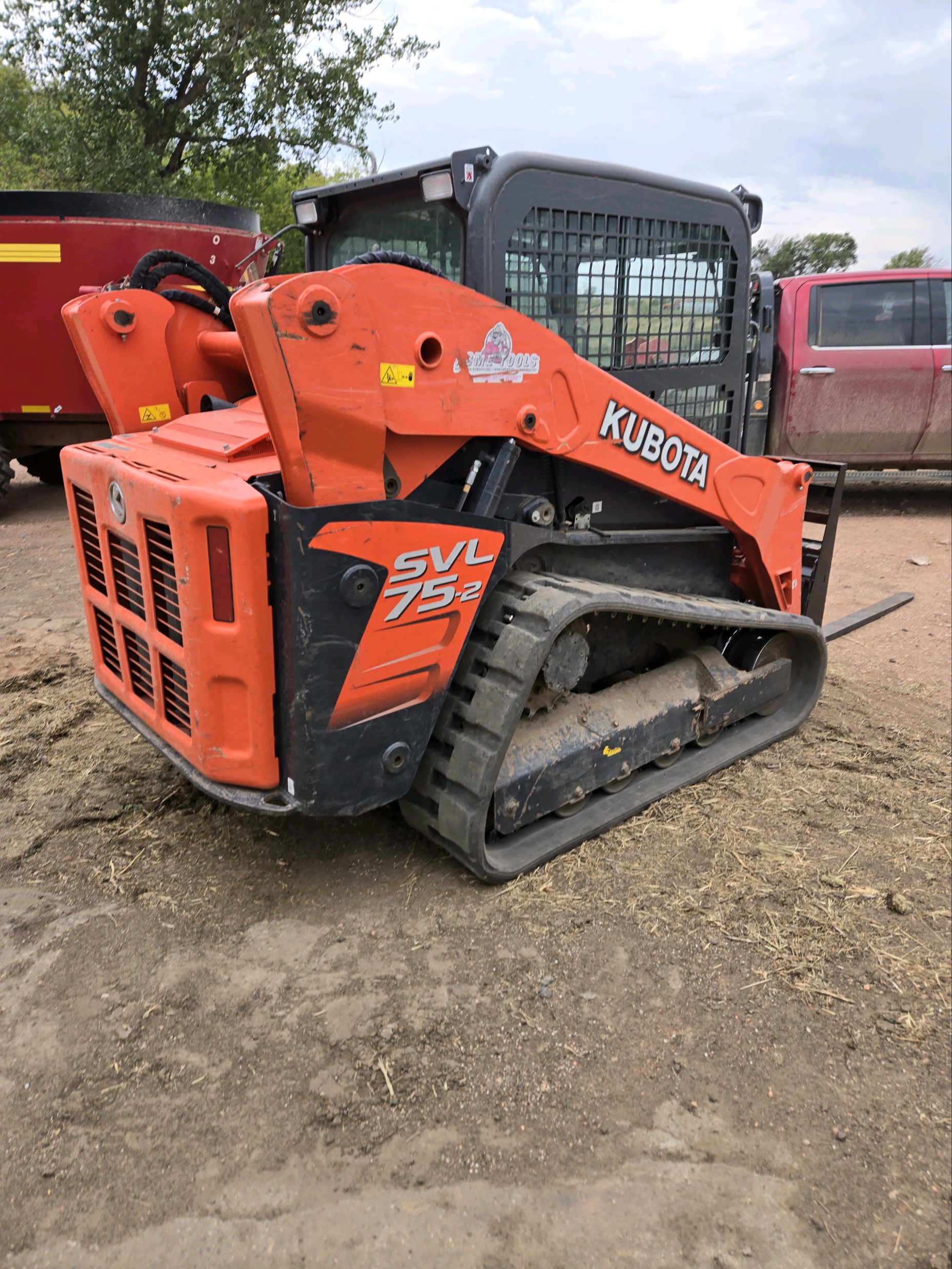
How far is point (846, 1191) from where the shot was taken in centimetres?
188

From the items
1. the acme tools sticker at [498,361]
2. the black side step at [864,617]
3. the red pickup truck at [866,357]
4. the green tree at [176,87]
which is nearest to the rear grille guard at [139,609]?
the acme tools sticker at [498,361]

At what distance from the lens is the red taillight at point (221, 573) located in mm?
2309

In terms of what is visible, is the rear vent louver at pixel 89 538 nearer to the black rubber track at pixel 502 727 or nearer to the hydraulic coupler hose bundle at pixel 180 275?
the hydraulic coupler hose bundle at pixel 180 275

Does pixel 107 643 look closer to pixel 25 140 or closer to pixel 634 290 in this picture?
Result: pixel 634 290

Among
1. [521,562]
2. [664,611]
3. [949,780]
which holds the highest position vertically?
[521,562]

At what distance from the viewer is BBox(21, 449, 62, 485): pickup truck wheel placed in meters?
9.48

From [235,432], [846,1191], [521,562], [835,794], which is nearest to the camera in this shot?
[846,1191]

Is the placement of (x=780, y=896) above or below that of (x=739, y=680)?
below

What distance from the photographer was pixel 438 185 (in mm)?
2785

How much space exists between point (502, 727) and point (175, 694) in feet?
3.20

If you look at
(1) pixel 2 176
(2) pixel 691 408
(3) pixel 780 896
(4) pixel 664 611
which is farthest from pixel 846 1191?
(1) pixel 2 176

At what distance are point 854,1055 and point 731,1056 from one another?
1.01 ft

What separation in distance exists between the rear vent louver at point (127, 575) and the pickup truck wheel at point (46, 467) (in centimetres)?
734

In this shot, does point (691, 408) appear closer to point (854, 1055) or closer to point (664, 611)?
point (664, 611)
